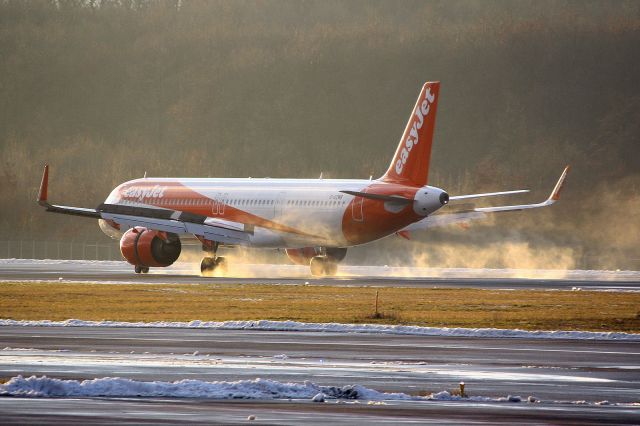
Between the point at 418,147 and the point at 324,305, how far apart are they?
2427 centimetres

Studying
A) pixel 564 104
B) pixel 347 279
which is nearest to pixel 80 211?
pixel 347 279

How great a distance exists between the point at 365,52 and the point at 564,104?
28.4 meters

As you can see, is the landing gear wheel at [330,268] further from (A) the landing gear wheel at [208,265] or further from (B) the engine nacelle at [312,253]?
(A) the landing gear wheel at [208,265]

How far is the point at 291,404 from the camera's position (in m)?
22.2

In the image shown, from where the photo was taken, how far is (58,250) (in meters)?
134

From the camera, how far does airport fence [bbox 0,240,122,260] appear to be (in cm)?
12899

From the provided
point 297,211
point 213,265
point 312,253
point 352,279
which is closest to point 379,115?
point 312,253

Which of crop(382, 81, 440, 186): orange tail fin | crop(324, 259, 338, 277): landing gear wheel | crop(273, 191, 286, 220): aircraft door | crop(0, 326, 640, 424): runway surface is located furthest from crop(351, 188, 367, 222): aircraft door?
crop(0, 326, 640, 424): runway surface

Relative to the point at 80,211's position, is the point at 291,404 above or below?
below

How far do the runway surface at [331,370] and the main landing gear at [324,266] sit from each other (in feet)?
125

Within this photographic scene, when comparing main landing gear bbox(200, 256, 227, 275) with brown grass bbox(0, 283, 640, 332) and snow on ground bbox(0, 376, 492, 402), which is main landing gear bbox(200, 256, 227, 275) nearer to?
brown grass bbox(0, 283, 640, 332)

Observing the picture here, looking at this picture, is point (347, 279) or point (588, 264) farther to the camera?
point (588, 264)

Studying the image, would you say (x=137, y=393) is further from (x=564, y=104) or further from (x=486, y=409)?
(x=564, y=104)

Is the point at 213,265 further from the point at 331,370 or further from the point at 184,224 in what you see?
the point at 331,370
